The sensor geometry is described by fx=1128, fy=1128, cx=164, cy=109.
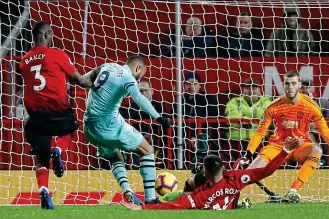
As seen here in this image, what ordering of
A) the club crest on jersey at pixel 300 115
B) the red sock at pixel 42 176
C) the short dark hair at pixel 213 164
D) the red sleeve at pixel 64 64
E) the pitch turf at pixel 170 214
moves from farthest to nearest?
the club crest on jersey at pixel 300 115 → the red sock at pixel 42 176 → the red sleeve at pixel 64 64 → the short dark hair at pixel 213 164 → the pitch turf at pixel 170 214

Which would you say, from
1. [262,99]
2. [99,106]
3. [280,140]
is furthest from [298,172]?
[99,106]

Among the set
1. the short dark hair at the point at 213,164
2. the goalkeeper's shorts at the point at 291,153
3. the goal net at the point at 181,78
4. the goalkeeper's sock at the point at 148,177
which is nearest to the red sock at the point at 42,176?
the goalkeeper's sock at the point at 148,177

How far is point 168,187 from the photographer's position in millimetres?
12859

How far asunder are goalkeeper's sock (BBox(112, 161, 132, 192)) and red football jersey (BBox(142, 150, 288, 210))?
1456 millimetres

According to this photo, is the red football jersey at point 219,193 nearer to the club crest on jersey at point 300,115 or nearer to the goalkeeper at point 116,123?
the goalkeeper at point 116,123

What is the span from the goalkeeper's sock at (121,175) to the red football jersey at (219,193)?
1.46 meters

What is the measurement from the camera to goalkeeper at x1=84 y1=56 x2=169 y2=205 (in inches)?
482

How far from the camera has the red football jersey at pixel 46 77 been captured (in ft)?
38.0

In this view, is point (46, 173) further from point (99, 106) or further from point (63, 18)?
point (63, 18)

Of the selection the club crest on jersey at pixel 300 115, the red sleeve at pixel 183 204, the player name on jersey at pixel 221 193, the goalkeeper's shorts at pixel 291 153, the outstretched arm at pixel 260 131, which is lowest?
the red sleeve at pixel 183 204

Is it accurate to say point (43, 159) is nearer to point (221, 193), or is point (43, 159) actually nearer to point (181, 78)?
point (221, 193)

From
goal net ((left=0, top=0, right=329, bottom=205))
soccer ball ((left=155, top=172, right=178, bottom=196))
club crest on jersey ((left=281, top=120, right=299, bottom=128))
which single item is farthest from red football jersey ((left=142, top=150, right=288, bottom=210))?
goal net ((left=0, top=0, right=329, bottom=205))

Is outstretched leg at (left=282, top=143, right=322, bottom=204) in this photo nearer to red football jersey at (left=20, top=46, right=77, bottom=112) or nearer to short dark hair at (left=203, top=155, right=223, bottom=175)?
short dark hair at (left=203, top=155, right=223, bottom=175)

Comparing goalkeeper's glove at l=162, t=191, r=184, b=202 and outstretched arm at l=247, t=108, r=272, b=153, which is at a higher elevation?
outstretched arm at l=247, t=108, r=272, b=153
